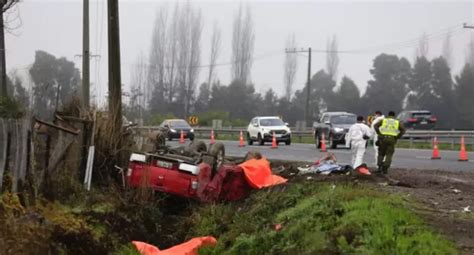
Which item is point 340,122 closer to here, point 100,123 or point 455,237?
point 100,123

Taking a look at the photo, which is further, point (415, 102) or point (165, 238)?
point (415, 102)

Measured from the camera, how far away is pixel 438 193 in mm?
11336

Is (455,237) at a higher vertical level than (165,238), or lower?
higher

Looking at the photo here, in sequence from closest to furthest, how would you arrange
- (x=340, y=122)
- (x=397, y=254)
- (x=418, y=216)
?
(x=397, y=254) < (x=418, y=216) < (x=340, y=122)

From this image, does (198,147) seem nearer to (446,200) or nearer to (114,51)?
(114,51)

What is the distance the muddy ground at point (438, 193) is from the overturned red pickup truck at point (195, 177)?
3.20ft

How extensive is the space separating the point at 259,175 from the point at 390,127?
3.73m

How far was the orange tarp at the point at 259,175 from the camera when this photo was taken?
12.9 meters

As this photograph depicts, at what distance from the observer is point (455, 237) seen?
6980 millimetres

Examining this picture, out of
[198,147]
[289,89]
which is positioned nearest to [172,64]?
[289,89]

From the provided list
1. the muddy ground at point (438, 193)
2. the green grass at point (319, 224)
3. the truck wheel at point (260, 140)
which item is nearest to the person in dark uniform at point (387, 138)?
the muddy ground at point (438, 193)

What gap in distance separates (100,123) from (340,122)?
19.1m

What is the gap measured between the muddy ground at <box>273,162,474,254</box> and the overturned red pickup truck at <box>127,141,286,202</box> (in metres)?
0.97

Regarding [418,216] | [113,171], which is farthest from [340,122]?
[418,216]
